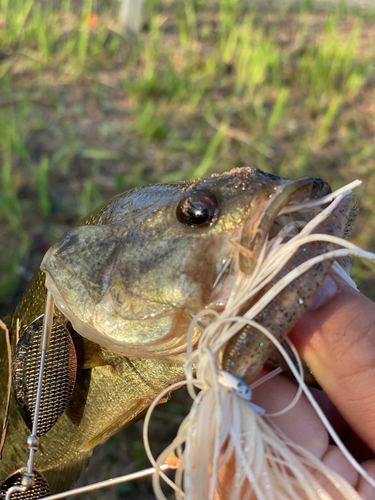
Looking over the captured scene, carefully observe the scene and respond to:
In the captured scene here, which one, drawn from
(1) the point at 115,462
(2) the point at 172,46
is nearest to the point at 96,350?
(1) the point at 115,462

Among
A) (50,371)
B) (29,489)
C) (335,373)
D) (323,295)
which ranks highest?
(323,295)

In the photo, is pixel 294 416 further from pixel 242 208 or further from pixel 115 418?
pixel 115 418

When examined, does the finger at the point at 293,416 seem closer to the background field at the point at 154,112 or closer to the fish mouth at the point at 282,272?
the fish mouth at the point at 282,272

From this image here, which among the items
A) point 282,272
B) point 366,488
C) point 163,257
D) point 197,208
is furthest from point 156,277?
point 366,488

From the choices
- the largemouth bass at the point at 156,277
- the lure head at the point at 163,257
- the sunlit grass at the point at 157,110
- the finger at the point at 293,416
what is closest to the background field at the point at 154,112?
the sunlit grass at the point at 157,110

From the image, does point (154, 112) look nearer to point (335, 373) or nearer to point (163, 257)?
point (163, 257)

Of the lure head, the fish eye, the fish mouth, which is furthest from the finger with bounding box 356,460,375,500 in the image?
the fish eye

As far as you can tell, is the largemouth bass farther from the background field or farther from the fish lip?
the background field
